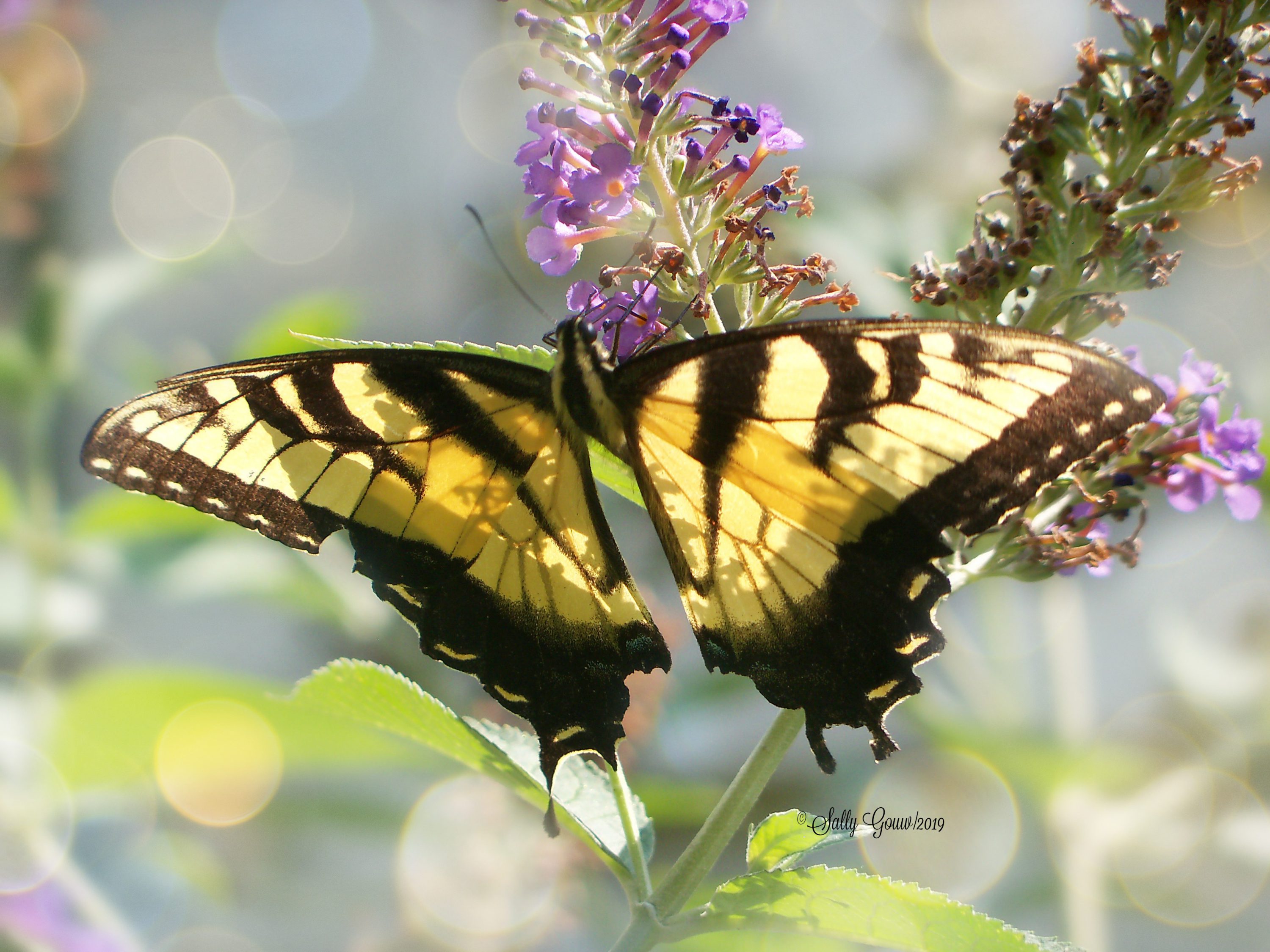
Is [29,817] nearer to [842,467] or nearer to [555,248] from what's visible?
[555,248]

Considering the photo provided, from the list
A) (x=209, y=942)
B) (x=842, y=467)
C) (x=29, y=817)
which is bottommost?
(x=209, y=942)

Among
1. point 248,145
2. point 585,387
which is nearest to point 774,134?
point 585,387

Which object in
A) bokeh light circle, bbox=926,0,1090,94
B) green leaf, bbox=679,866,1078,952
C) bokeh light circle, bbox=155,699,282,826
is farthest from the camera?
bokeh light circle, bbox=926,0,1090,94

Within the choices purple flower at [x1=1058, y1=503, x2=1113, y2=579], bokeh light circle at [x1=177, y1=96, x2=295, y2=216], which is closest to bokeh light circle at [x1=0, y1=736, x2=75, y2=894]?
purple flower at [x1=1058, y1=503, x2=1113, y2=579]

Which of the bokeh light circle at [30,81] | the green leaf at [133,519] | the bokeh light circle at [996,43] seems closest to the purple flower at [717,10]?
the green leaf at [133,519]

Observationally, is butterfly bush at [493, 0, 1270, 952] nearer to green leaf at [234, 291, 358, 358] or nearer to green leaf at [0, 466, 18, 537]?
green leaf at [234, 291, 358, 358]

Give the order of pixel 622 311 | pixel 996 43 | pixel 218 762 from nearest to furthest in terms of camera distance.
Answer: pixel 622 311
pixel 996 43
pixel 218 762

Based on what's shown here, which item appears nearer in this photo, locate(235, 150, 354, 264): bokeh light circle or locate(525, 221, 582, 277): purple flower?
locate(525, 221, 582, 277): purple flower
